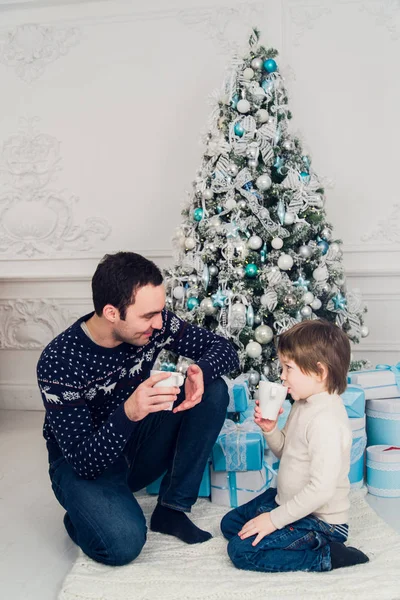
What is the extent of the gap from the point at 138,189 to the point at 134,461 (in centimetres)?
197

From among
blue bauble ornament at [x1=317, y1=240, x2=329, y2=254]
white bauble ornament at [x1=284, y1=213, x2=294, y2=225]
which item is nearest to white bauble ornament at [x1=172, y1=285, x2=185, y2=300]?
white bauble ornament at [x1=284, y1=213, x2=294, y2=225]

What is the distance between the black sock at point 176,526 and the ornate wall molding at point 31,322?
194 centimetres

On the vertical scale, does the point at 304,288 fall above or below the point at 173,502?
above

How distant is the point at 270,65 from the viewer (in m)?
2.84

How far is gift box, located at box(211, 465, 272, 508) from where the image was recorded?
2.29 meters

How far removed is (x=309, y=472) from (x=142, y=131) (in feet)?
8.09

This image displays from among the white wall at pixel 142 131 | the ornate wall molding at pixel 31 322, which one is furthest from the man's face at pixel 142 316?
the ornate wall molding at pixel 31 322

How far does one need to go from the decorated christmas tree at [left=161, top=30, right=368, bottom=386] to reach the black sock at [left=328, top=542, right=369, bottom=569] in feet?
3.26

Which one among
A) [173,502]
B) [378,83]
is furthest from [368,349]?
[173,502]

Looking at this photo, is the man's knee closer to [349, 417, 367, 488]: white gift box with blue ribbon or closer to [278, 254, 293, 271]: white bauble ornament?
[349, 417, 367, 488]: white gift box with blue ribbon

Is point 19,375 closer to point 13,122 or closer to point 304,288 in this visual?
point 13,122

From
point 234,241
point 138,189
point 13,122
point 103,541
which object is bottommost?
point 103,541

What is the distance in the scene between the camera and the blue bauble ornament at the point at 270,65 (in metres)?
2.84

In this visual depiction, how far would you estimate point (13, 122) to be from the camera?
379 centimetres
